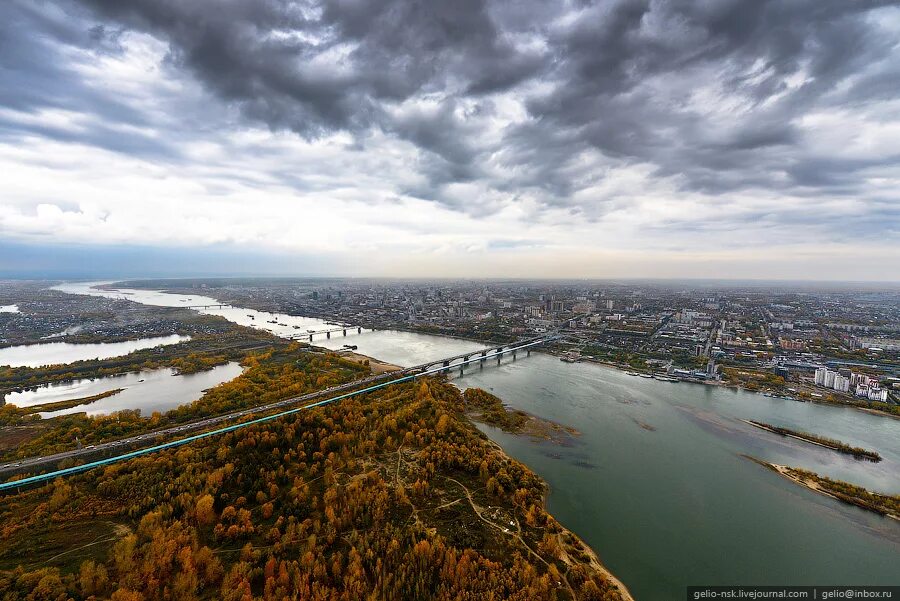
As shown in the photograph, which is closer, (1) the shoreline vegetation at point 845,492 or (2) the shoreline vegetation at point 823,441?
(1) the shoreline vegetation at point 845,492

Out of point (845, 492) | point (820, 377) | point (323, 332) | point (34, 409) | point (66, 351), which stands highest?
point (820, 377)

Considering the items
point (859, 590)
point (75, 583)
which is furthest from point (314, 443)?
point (859, 590)

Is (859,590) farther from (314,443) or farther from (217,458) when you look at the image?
(217,458)

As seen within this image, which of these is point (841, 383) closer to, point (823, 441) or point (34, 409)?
point (823, 441)

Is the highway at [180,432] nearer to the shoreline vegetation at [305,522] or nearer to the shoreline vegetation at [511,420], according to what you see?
the shoreline vegetation at [305,522]

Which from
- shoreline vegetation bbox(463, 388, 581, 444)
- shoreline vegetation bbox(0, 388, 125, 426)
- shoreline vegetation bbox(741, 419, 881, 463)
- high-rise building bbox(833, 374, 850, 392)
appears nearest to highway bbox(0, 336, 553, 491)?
shoreline vegetation bbox(463, 388, 581, 444)

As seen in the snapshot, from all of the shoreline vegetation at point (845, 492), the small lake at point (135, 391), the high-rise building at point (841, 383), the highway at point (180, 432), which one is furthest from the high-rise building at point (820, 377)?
the small lake at point (135, 391)

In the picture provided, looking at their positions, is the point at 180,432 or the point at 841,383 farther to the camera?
the point at 841,383

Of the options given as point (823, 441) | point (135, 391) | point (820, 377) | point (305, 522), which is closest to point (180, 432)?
point (305, 522)
